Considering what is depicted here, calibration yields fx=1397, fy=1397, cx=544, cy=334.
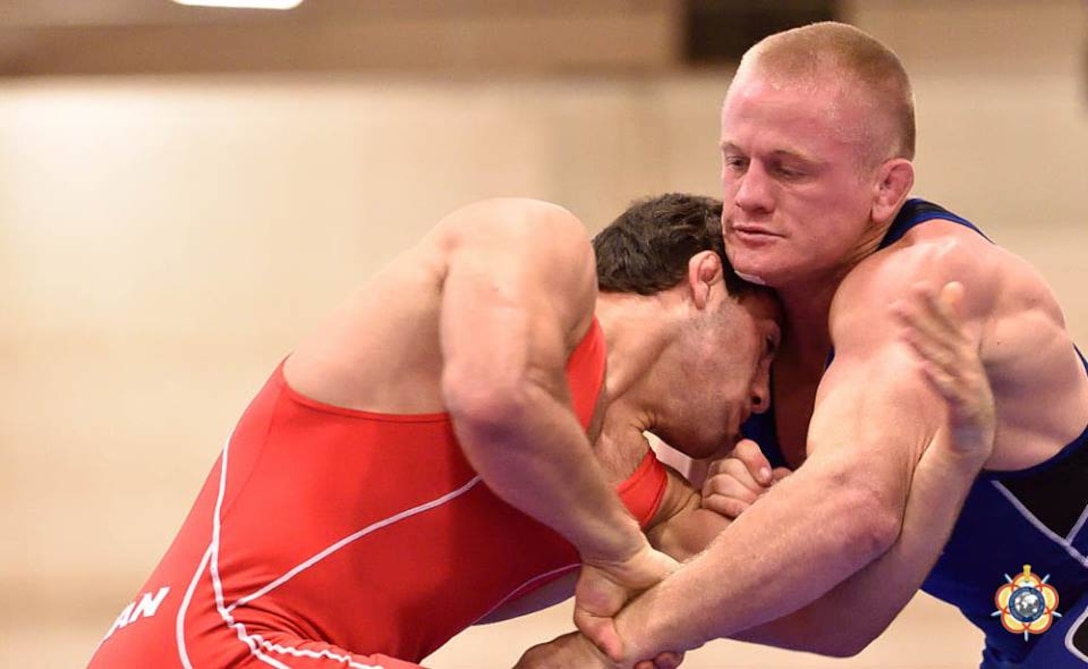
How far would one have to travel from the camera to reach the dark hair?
2396 mm

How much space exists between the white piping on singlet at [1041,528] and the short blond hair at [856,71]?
618mm

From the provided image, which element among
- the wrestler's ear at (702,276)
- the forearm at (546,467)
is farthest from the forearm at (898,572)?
the wrestler's ear at (702,276)

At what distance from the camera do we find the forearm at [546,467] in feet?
6.07

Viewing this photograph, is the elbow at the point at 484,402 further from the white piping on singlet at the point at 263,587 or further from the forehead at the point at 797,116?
the forehead at the point at 797,116

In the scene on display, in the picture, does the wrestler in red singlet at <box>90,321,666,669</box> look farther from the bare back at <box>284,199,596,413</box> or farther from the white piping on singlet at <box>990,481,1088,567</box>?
the white piping on singlet at <box>990,481,1088,567</box>

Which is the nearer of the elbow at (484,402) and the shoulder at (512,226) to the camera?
the elbow at (484,402)

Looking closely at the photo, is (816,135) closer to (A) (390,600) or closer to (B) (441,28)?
(A) (390,600)

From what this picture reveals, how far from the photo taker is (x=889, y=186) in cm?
250

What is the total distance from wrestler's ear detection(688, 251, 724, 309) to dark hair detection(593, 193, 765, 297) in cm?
2

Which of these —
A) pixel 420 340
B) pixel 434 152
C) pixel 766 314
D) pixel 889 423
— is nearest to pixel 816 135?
pixel 766 314

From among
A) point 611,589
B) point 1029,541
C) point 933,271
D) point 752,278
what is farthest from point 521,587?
point 1029,541

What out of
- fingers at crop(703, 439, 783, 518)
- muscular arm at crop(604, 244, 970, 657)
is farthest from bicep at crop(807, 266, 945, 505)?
fingers at crop(703, 439, 783, 518)

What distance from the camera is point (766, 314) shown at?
8.30ft

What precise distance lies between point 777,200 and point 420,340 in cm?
77
